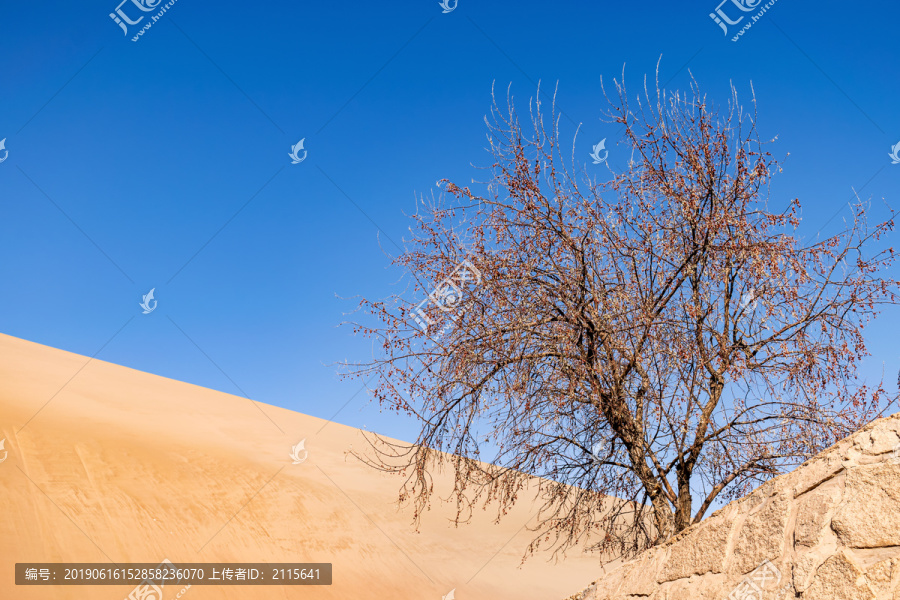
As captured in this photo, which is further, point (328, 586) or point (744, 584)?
point (328, 586)

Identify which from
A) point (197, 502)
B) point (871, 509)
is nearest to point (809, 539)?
point (871, 509)

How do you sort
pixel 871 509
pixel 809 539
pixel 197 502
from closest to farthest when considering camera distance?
1. pixel 871 509
2. pixel 809 539
3. pixel 197 502

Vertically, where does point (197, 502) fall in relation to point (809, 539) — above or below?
above

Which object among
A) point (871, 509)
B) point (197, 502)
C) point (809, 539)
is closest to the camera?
point (871, 509)

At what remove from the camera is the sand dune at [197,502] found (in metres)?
14.7

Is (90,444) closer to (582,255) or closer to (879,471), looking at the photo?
(582,255)

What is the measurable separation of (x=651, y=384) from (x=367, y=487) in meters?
24.5

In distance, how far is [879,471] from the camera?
2992mm

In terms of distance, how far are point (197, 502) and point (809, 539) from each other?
18.8 metres

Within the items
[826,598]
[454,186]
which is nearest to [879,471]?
[826,598]

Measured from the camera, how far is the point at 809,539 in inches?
121

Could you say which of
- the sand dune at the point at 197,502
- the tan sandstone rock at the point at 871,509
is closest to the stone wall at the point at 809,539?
the tan sandstone rock at the point at 871,509

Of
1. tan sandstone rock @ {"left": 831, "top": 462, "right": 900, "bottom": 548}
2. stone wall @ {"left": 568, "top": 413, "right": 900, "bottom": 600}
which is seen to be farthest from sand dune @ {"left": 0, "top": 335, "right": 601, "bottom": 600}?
tan sandstone rock @ {"left": 831, "top": 462, "right": 900, "bottom": 548}

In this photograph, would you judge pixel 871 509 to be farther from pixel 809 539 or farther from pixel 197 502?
pixel 197 502
